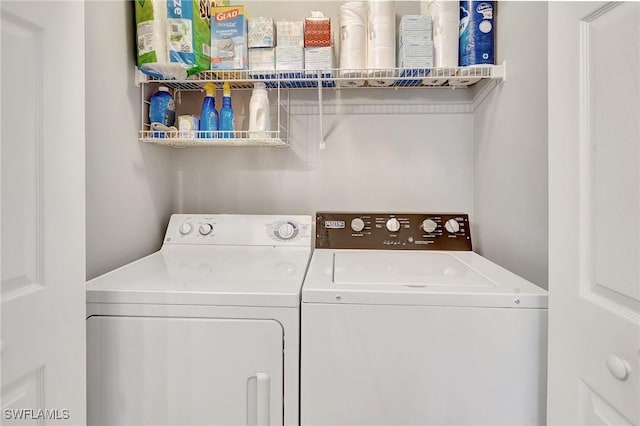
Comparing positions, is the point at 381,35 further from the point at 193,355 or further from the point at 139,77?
the point at 193,355

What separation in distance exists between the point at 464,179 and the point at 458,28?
739mm

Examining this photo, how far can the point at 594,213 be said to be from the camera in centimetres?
74

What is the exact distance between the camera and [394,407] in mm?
983

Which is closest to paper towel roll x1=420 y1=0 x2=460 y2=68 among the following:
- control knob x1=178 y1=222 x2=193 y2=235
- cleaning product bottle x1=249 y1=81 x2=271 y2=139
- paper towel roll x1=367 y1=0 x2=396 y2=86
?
paper towel roll x1=367 y1=0 x2=396 y2=86

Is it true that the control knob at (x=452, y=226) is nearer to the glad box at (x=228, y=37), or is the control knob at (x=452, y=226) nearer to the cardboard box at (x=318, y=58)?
the cardboard box at (x=318, y=58)

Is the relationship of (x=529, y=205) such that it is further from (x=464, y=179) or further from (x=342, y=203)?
(x=342, y=203)

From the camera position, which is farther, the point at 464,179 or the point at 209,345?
the point at 464,179

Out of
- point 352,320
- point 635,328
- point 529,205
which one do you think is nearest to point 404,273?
point 352,320

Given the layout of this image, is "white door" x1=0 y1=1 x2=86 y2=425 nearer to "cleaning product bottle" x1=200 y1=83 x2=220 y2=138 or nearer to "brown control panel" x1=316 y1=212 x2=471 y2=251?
"cleaning product bottle" x1=200 y1=83 x2=220 y2=138

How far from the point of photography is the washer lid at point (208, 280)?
1.00 m

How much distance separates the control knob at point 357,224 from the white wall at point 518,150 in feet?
1.98

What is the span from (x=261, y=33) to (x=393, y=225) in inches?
42.8

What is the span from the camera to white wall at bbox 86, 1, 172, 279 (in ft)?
4.09

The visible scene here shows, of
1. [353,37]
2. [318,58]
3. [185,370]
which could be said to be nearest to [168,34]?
[318,58]
